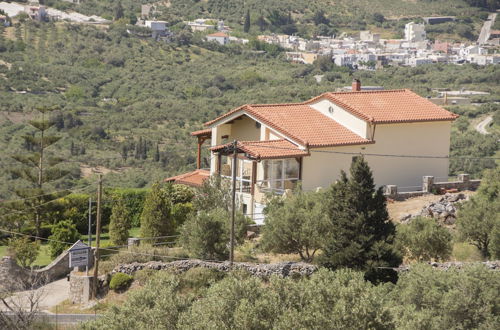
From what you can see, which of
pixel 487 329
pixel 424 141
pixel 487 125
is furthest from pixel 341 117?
pixel 487 125

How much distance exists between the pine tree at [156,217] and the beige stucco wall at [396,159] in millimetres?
4840

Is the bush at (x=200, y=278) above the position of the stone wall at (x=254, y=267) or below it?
below

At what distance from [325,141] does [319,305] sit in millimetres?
14725

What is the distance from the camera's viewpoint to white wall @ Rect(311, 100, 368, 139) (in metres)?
32.2

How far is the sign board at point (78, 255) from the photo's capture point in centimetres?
2528

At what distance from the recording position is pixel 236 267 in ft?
78.7

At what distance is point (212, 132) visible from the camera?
1332 inches

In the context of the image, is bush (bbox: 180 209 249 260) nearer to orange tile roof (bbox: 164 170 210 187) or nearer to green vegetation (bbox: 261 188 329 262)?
green vegetation (bbox: 261 188 329 262)

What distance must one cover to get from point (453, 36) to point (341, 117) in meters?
121

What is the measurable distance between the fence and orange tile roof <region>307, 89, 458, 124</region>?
2.05m

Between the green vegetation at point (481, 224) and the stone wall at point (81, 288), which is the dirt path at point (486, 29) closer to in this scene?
the green vegetation at point (481, 224)

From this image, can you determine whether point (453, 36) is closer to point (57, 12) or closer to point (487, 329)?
point (57, 12)

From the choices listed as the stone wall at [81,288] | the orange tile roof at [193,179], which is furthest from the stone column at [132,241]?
the orange tile roof at [193,179]

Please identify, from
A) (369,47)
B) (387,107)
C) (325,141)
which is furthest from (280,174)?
(369,47)
